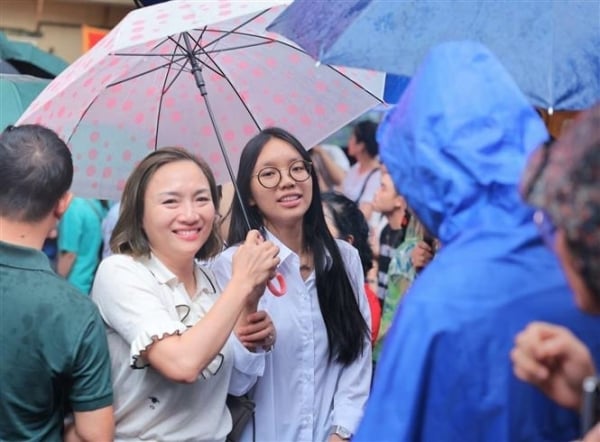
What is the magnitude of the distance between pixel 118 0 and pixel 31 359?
9935mm

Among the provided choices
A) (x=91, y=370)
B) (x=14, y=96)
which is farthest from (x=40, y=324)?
(x=14, y=96)

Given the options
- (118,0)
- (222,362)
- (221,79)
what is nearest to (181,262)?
(222,362)

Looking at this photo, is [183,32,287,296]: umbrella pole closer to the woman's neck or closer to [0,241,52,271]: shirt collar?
the woman's neck

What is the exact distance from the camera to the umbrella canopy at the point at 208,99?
4449 millimetres

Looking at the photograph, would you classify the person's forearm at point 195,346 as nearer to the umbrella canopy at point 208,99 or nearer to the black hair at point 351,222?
the umbrella canopy at point 208,99

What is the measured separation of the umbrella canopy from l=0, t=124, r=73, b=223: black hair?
0.92 meters

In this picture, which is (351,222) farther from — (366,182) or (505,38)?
(366,182)

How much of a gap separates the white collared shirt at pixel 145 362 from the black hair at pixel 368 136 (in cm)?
536

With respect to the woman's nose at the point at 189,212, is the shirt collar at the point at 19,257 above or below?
below

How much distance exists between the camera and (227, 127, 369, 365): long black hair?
4141 millimetres

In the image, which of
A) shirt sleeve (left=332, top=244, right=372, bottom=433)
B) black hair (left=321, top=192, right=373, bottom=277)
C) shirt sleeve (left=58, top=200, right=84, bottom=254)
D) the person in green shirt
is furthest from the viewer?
A: shirt sleeve (left=58, top=200, right=84, bottom=254)

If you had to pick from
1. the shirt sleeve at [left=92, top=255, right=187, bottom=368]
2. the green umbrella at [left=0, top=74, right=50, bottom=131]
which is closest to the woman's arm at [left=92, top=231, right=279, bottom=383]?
the shirt sleeve at [left=92, top=255, right=187, bottom=368]

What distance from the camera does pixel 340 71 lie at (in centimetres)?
477

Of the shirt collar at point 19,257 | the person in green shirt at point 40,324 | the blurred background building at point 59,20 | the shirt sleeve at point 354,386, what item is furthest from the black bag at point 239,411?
the blurred background building at point 59,20
